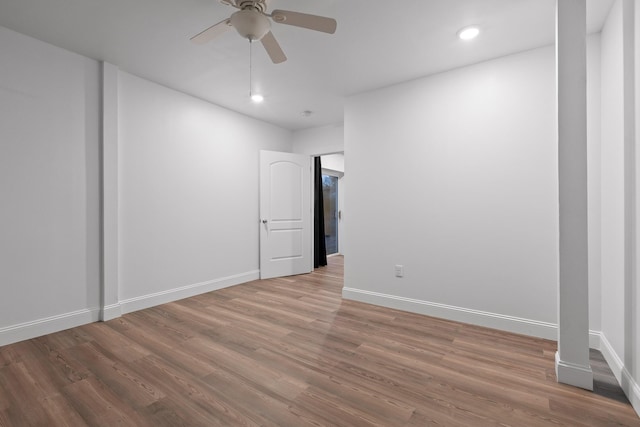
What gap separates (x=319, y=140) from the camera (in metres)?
5.10

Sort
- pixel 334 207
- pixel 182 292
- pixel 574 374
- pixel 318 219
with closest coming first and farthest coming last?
1. pixel 574 374
2. pixel 182 292
3. pixel 318 219
4. pixel 334 207

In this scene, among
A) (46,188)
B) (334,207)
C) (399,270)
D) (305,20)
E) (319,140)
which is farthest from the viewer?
(334,207)

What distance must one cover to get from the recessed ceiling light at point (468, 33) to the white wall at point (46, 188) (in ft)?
11.2

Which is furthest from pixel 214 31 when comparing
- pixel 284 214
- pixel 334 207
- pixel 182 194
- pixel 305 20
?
pixel 334 207

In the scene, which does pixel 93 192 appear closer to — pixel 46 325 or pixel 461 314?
pixel 46 325

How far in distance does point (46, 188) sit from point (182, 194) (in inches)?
50.9

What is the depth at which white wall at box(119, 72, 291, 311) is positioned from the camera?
3197 millimetres

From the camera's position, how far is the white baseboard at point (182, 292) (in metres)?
3.18

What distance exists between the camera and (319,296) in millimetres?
3783

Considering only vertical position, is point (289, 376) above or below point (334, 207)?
below

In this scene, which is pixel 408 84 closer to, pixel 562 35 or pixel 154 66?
pixel 562 35

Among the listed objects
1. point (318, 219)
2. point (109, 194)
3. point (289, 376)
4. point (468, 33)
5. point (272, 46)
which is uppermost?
point (468, 33)

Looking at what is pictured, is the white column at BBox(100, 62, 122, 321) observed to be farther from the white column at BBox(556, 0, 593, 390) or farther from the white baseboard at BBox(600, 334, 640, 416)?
the white baseboard at BBox(600, 334, 640, 416)

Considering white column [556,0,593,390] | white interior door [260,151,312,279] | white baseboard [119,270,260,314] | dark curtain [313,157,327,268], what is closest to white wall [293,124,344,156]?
white interior door [260,151,312,279]
